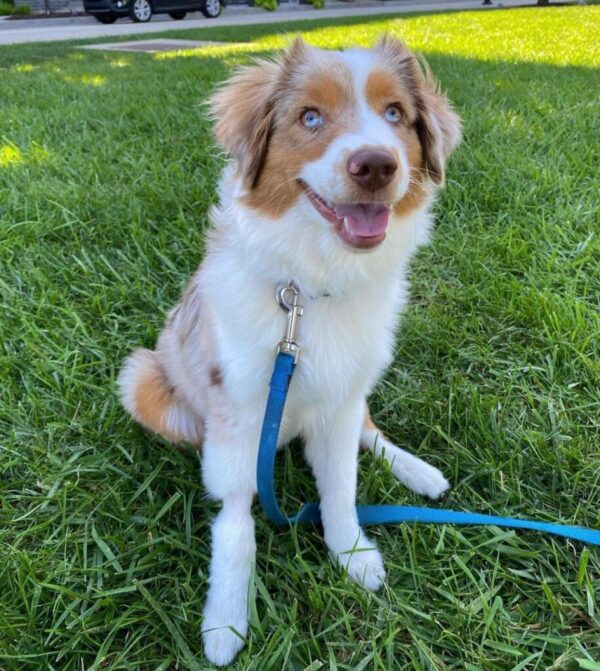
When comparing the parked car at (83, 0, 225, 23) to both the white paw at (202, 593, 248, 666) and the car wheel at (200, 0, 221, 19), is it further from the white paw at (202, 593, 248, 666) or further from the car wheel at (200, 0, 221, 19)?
the white paw at (202, 593, 248, 666)

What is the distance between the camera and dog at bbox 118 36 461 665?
181 centimetres

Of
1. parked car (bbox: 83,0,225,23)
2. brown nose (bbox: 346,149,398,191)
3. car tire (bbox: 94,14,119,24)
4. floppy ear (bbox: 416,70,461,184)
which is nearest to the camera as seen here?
brown nose (bbox: 346,149,398,191)

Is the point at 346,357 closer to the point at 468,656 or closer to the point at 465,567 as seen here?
the point at 465,567

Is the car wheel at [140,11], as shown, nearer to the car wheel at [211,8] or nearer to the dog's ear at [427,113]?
the car wheel at [211,8]

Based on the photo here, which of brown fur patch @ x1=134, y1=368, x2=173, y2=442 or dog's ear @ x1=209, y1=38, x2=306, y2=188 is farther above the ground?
dog's ear @ x1=209, y1=38, x2=306, y2=188

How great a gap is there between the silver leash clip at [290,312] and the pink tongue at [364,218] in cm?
29

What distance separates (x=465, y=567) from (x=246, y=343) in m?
1.03

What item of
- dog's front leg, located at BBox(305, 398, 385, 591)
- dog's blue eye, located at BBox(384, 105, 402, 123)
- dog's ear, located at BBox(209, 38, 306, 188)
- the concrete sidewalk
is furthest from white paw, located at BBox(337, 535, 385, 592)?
the concrete sidewalk

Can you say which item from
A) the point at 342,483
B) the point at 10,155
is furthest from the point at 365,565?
the point at 10,155

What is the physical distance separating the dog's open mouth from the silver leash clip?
26 cm

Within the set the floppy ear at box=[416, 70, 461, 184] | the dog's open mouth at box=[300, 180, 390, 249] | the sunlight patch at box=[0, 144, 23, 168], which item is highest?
the floppy ear at box=[416, 70, 461, 184]

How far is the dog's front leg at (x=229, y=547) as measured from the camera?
6.03 ft

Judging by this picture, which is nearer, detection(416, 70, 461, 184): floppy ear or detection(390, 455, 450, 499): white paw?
detection(416, 70, 461, 184): floppy ear

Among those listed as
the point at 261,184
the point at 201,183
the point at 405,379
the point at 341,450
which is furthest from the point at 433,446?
the point at 201,183
